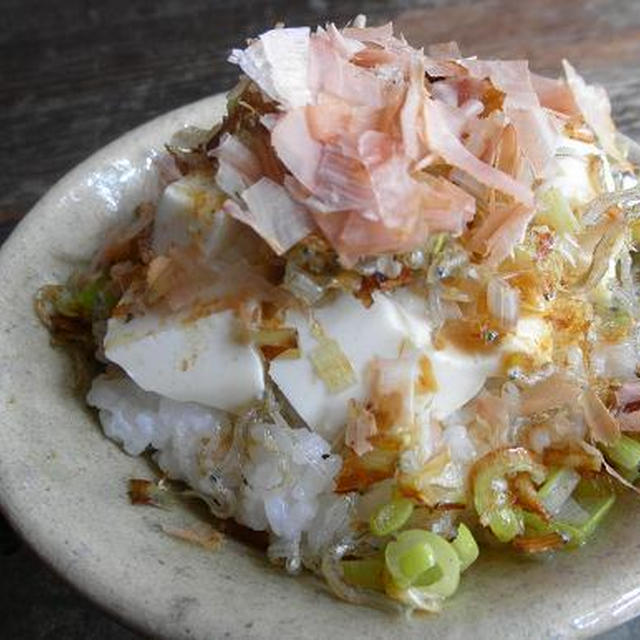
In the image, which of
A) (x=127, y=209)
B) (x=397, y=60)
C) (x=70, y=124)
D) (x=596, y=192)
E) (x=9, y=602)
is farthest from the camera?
(x=70, y=124)

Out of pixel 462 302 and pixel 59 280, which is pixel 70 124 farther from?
pixel 462 302

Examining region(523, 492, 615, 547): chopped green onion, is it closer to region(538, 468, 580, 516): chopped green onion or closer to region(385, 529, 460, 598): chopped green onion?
region(538, 468, 580, 516): chopped green onion

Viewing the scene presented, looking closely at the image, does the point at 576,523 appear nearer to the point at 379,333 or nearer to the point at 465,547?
the point at 465,547

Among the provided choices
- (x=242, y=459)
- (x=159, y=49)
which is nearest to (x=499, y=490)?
(x=242, y=459)

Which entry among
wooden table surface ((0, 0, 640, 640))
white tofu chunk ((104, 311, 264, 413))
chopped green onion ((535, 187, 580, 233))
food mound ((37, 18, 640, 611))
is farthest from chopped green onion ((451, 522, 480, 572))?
wooden table surface ((0, 0, 640, 640))

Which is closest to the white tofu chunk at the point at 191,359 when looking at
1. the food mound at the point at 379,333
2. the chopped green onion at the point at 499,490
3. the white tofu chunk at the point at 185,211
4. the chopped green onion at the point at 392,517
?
the food mound at the point at 379,333

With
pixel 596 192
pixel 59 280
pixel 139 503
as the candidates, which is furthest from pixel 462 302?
pixel 59 280
